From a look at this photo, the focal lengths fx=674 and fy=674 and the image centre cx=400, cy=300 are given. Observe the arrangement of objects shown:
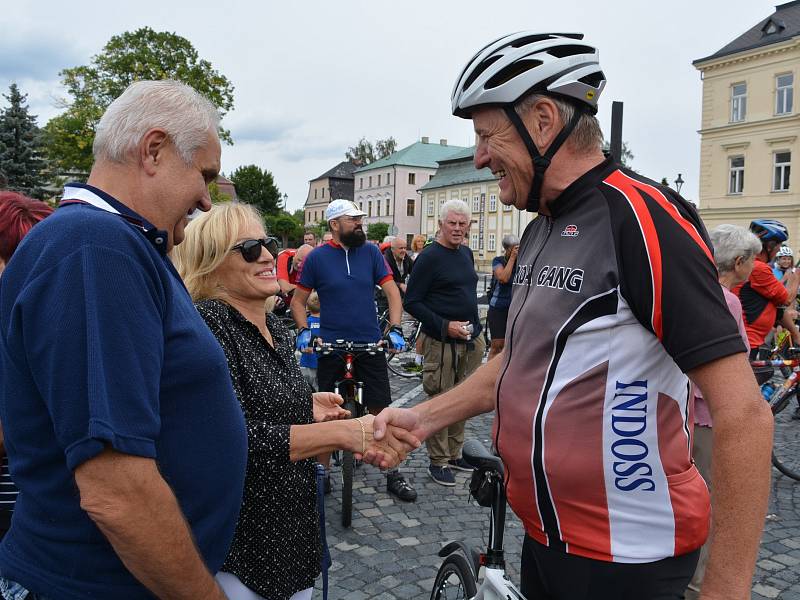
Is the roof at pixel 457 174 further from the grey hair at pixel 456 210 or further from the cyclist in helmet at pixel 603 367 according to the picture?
the cyclist in helmet at pixel 603 367

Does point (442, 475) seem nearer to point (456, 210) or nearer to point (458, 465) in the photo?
point (458, 465)

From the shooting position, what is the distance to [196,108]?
164 cm

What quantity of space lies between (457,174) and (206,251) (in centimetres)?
7806

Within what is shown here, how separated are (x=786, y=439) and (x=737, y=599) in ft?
22.1

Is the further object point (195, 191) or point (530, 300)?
point (530, 300)

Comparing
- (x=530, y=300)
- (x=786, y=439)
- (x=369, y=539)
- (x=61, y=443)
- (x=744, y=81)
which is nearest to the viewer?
(x=61, y=443)

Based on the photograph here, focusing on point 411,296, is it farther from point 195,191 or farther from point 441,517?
point 195,191

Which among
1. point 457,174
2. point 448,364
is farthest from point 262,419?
point 457,174

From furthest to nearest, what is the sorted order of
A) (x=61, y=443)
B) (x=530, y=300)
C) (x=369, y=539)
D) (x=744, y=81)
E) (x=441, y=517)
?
(x=744, y=81) → (x=441, y=517) → (x=369, y=539) → (x=530, y=300) → (x=61, y=443)

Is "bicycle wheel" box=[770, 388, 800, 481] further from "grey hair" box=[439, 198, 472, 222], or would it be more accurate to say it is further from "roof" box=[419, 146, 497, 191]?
"roof" box=[419, 146, 497, 191]

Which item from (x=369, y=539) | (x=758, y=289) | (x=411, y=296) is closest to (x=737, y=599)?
(x=369, y=539)

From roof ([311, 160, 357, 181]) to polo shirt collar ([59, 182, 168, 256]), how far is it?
11025cm

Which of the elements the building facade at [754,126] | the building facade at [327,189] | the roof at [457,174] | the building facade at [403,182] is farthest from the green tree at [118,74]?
the building facade at [327,189]

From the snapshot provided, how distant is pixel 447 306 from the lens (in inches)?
246
